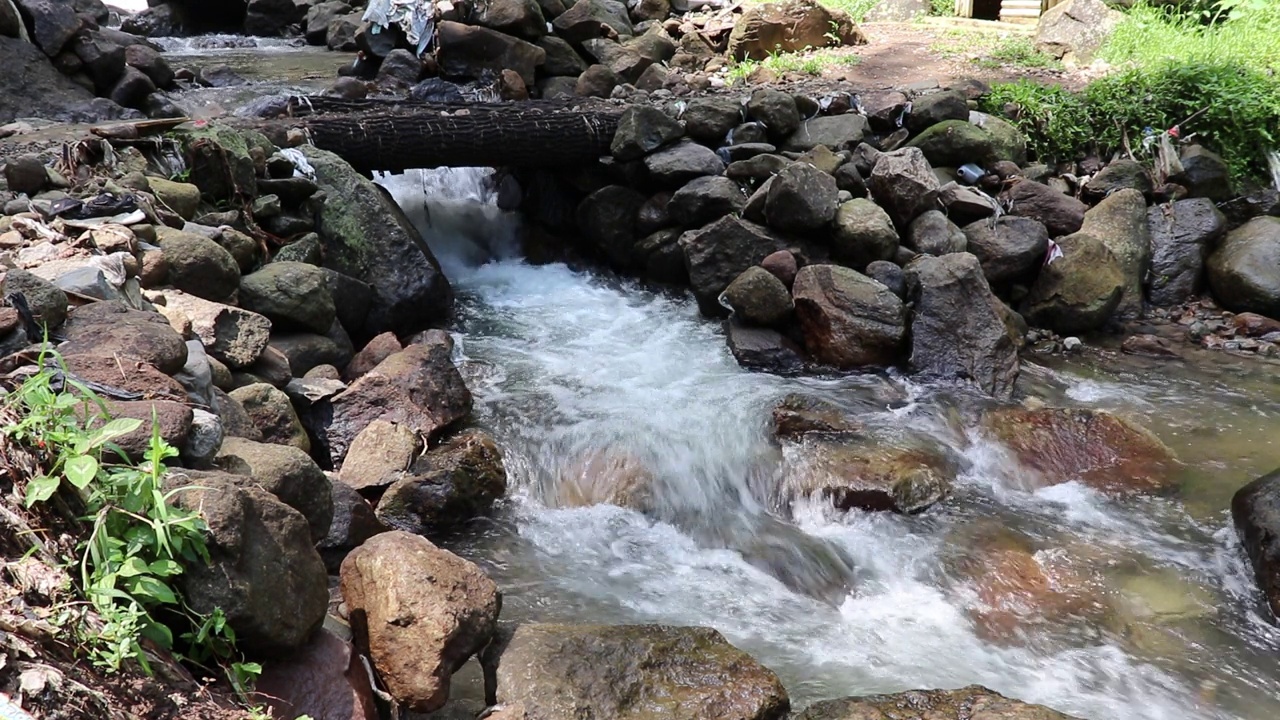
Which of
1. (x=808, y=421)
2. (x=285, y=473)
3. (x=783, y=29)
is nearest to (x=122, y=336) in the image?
(x=285, y=473)

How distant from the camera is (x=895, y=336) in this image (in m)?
6.21

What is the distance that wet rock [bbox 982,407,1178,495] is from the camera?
509 cm

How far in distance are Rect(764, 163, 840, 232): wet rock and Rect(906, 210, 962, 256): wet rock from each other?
2.31ft

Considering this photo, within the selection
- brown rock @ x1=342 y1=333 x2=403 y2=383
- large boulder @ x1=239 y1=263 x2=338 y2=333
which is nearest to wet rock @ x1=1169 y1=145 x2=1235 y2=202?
brown rock @ x1=342 y1=333 x2=403 y2=383

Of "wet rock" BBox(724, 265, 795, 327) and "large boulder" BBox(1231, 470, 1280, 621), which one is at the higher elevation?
"wet rock" BBox(724, 265, 795, 327)

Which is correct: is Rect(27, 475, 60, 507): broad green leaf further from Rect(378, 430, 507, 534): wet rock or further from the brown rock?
the brown rock

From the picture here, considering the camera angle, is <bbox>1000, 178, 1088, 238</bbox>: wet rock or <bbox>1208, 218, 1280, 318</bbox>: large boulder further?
<bbox>1000, 178, 1088, 238</bbox>: wet rock

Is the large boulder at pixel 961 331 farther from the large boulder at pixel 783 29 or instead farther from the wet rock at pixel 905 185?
the large boulder at pixel 783 29

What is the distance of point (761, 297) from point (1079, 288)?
2485 mm

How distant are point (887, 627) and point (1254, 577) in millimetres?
1811

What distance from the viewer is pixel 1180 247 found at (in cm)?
721

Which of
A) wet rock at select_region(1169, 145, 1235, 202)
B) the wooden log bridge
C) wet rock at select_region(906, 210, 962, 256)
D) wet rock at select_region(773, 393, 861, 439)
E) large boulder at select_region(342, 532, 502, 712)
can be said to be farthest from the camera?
wet rock at select_region(1169, 145, 1235, 202)

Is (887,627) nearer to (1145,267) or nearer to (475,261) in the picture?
(1145,267)

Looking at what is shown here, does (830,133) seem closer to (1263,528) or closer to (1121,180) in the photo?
(1121,180)
